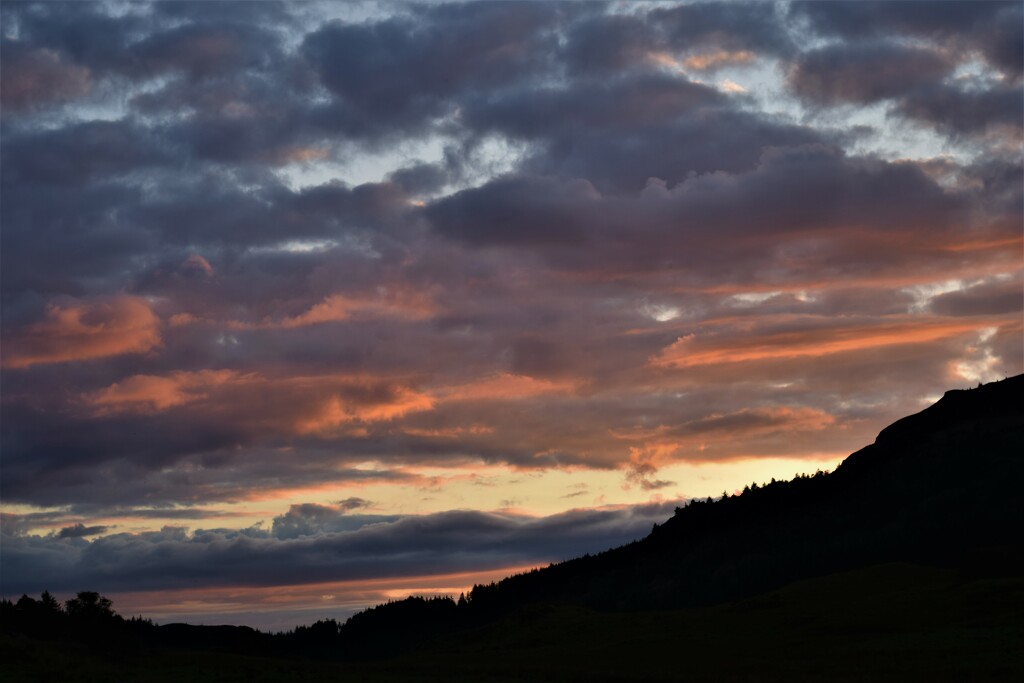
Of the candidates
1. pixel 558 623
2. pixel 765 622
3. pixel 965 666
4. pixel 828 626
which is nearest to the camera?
pixel 965 666

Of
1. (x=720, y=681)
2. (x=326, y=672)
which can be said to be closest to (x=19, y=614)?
(x=326, y=672)

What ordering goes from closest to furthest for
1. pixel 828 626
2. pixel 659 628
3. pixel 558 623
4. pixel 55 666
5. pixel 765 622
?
pixel 55 666, pixel 828 626, pixel 765 622, pixel 659 628, pixel 558 623

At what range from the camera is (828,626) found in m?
121

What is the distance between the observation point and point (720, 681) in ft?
267

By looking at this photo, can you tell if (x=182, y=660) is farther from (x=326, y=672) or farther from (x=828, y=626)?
(x=828, y=626)

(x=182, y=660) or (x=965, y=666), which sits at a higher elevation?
(x=182, y=660)

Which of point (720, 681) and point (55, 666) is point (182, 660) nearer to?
point (55, 666)

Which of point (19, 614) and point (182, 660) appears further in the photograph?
point (19, 614)

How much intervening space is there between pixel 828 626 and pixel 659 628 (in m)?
28.3

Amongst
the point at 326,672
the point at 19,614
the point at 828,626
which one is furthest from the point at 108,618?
the point at 828,626

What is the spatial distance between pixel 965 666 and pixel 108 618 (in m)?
106

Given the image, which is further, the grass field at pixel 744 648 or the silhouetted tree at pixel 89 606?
the silhouetted tree at pixel 89 606

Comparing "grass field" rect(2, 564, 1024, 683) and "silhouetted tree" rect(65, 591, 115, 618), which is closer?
"grass field" rect(2, 564, 1024, 683)

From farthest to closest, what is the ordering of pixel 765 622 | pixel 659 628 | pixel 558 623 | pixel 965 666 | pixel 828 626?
pixel 558 623 → pixel 659 628 → pixel 765 622 → pixel 828 626 → pixel 965 666
